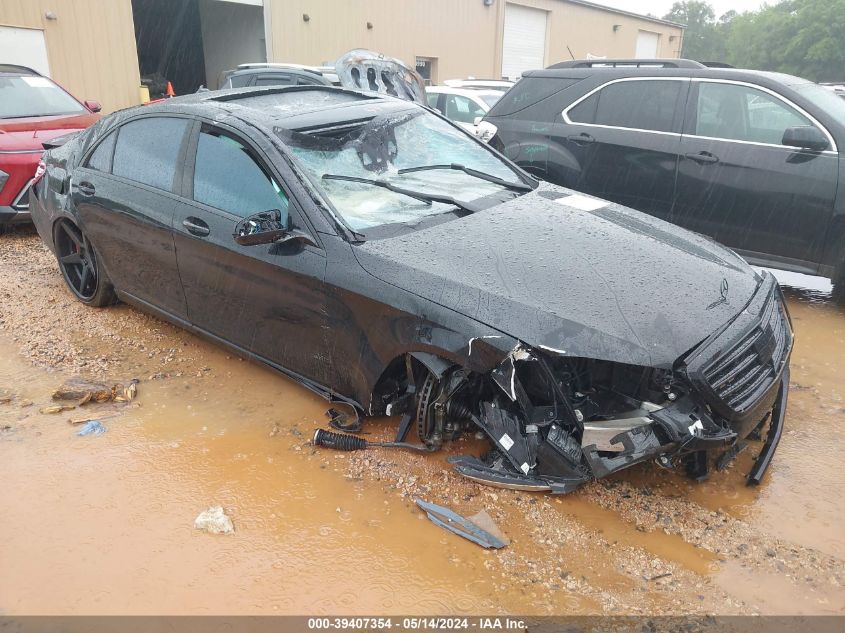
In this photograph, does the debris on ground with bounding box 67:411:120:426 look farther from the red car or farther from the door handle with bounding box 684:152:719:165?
the door handle with bounding box 684:152:719:165

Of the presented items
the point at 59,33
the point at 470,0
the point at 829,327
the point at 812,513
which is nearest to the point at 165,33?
the point at 59,33

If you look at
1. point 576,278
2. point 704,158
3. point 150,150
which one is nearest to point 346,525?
point 576,278

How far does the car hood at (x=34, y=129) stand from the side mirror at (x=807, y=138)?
724 cm

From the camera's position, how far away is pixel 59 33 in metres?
13.0

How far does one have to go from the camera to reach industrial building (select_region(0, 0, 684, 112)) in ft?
43.0

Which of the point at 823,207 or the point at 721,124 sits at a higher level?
the point at 721,124

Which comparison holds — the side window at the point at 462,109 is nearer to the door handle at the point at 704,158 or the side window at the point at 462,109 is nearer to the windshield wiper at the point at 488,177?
the door handle at the point at 704,158

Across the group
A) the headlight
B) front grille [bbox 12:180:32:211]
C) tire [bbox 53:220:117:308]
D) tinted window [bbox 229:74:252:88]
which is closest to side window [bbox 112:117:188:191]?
tire [bbox 53:220:117:308]

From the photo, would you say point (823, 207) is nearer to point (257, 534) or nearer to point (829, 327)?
point (829, 327)

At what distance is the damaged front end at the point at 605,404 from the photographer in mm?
2605

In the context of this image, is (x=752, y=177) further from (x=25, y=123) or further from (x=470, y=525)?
(x=25, y=123)

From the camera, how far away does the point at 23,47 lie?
40.7 ft

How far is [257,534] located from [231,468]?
21.4 inches

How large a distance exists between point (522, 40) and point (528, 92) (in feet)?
68.0
